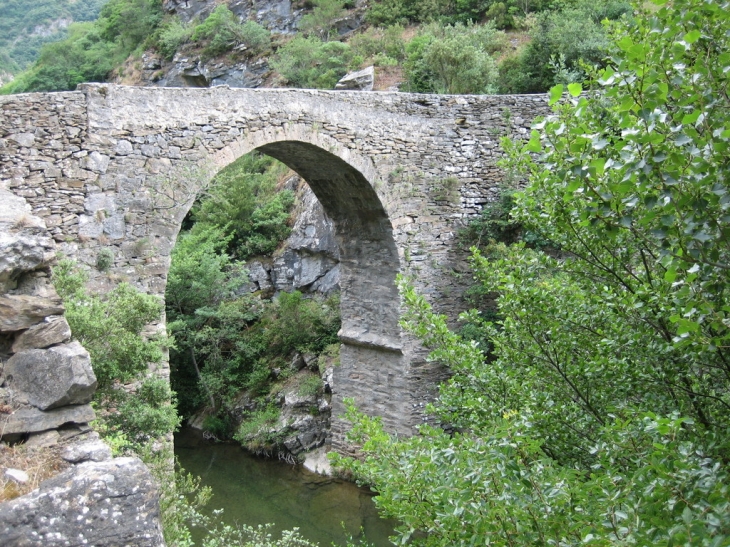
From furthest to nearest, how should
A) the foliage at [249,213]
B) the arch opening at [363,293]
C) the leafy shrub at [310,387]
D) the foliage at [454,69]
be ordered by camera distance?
the foliage at [249,213] → the foliage at [454,69] → the leafy shrub at [310,387] → the arch opening at [363,293]

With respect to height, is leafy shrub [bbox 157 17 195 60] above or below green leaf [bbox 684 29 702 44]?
above

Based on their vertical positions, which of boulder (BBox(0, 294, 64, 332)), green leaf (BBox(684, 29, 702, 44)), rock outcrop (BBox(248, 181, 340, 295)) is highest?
green leaf (BBox(684, 29, 702, 44))

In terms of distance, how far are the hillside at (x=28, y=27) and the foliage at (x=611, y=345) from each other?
1500 inches

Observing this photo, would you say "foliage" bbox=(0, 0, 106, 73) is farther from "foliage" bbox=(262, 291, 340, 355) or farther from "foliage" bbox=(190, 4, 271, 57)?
"foliage" bbox=(262, 291, 340, 355)

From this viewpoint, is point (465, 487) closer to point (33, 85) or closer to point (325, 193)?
point (325, 193)

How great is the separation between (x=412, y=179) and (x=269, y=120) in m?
2.60

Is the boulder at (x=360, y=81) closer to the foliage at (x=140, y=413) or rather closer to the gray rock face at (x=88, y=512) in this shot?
the foliage at (x=140, y=413)

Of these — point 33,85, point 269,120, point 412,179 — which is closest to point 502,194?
point 412,179

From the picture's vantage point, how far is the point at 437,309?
411 inches

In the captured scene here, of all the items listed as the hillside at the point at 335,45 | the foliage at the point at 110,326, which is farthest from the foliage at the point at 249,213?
the foliage at the point at 110,326

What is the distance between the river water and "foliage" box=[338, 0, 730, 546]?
18.9ft

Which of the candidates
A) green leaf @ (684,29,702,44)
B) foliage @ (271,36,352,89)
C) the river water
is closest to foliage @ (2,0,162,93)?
foliage @ (271,36,352,89)

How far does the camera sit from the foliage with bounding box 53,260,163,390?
513 centimetres

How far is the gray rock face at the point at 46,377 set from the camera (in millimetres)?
3895
